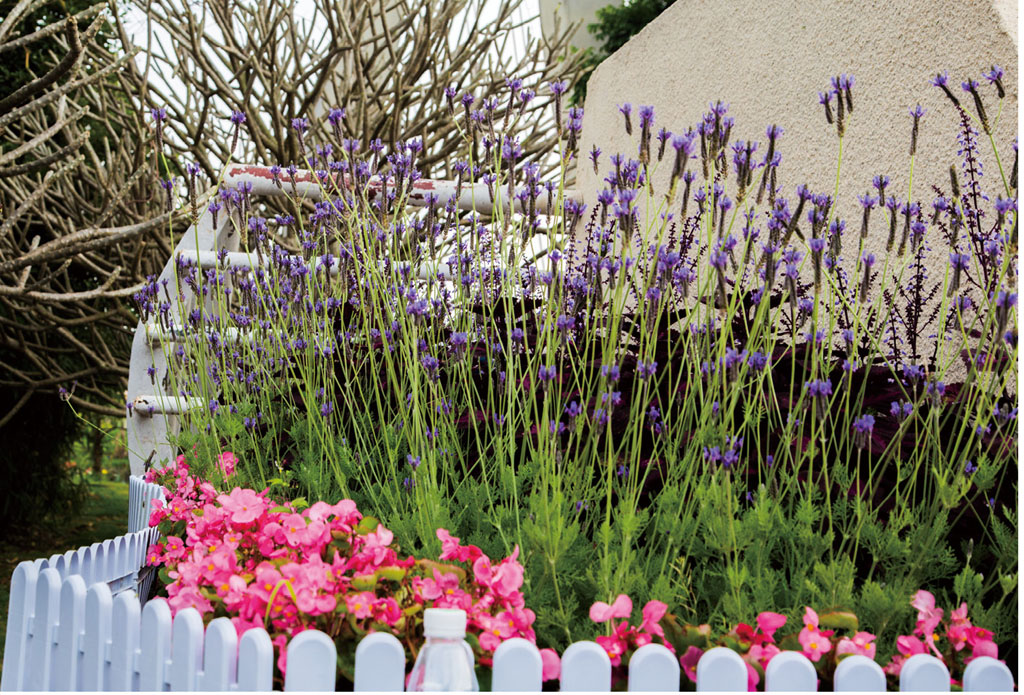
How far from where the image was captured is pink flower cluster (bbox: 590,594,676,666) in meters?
1.41

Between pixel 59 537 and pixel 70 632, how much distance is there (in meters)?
5.81

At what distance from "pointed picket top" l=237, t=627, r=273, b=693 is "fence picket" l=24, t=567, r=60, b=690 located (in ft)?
1.95

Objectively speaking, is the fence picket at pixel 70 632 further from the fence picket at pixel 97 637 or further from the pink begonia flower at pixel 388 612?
the pink begonia flower at pixel 388 612

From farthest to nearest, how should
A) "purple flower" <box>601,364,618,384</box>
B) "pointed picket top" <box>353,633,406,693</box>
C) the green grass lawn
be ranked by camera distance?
1. the green grass lawn
2. "purple flower" <box>601,364,618,384</box>
3. "pointed picket top" <box>353,633,406,693</box>

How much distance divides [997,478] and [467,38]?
4.64 metres

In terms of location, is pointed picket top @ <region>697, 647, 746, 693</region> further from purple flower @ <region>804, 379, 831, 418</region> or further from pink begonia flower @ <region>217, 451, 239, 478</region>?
pink begonia flower @ <region>217, 451, 239, 478</region>

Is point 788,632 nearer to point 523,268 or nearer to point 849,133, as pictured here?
point 523,268

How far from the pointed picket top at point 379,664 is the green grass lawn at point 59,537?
4.31 m

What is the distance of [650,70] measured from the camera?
14.4 ft

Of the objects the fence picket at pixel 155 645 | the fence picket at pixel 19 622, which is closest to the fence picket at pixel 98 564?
the fence picket at pixel 19 622

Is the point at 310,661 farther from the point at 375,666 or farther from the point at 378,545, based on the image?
the point at 378,545

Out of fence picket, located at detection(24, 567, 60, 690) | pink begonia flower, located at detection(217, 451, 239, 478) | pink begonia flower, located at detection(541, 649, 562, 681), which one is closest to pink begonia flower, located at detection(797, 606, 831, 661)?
pink begonia flower, located at detection(541, 649, 562, 681)

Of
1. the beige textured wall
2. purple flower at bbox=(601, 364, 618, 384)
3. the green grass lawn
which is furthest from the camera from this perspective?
the green grass lawn

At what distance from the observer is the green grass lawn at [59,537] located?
19.4 ft
